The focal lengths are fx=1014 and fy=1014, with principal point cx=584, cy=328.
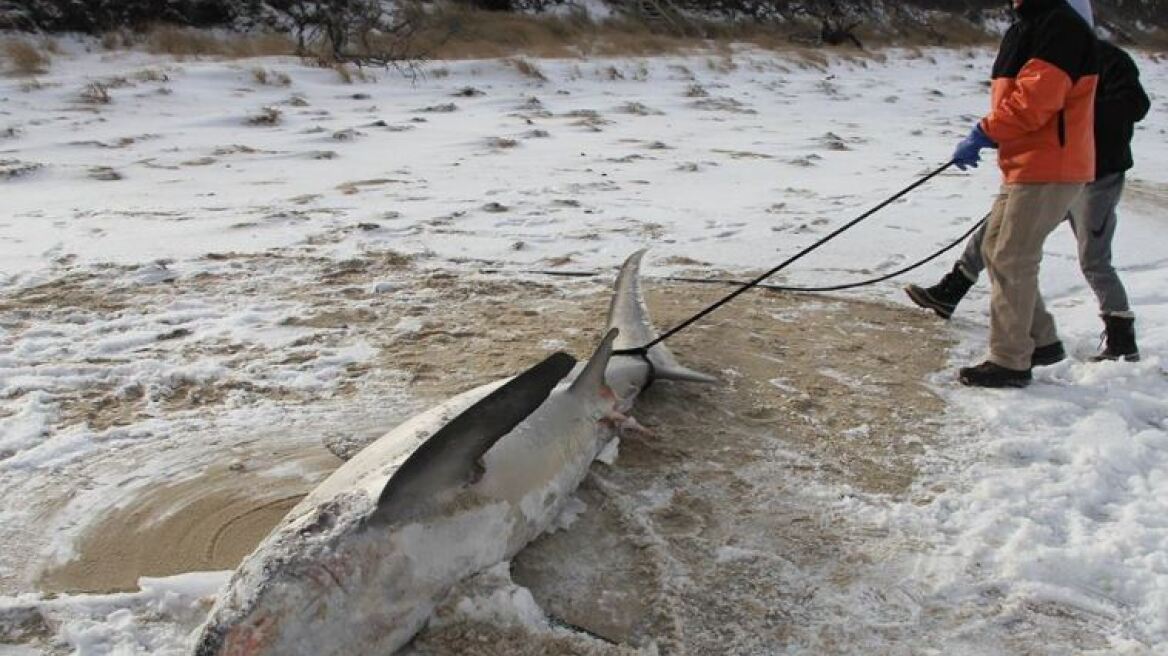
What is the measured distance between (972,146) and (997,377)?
92 centimetres

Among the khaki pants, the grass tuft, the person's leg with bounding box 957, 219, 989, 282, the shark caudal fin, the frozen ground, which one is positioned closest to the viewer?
the frozen ground

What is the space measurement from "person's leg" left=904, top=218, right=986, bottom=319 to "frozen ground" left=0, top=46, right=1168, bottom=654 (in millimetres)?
104

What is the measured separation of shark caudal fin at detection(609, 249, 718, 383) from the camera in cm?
396

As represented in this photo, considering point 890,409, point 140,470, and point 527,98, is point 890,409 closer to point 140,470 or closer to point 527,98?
point 140,470

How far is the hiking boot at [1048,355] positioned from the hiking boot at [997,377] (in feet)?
0.91

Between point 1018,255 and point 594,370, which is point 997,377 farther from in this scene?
point 594,370

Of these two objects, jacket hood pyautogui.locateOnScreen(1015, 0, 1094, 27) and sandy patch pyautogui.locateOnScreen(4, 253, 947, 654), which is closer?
sandy patch pyautogui.locateOnScreen(4, 253, 947, 654)

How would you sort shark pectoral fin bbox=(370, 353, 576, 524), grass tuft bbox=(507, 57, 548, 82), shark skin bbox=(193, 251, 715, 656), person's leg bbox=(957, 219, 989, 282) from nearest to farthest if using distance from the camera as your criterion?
shark skin bbox=(193, 251, 715, 656), shark pectoral fin bbox=(370, 353, 576, 524), person's leg bbox=(957, 219, 989, 282), grass tuft bbox=(507, 57, 548, 82)

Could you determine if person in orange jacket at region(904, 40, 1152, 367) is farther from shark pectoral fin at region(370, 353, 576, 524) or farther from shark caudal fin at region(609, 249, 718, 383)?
shark pectoral fin at region(370, 353, 576, 524)

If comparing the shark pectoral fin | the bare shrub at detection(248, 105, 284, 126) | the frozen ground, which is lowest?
the bare shrub at detection(248, 105, 284, 126)

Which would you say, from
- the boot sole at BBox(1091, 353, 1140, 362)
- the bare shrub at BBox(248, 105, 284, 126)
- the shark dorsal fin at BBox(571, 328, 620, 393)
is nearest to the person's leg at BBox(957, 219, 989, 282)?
the boot sole at BBox(1091, 353, 1140, 362)

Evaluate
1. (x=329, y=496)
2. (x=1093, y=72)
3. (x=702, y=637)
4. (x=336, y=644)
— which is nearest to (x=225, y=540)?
(x=329, y=496)

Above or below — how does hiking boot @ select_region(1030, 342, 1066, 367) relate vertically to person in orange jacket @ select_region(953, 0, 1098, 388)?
below

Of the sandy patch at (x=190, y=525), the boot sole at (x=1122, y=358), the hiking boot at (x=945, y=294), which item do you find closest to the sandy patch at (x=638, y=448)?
the sandy patch at (x=190, y=525)
